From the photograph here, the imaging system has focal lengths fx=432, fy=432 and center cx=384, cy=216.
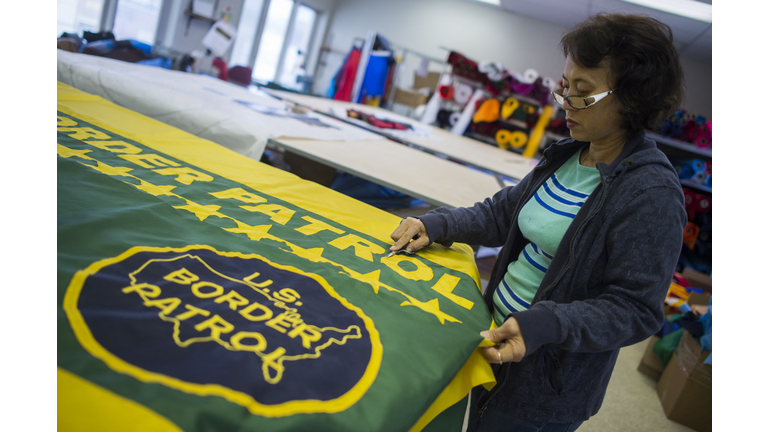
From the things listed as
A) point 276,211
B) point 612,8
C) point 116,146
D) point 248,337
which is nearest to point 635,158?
point 248,337

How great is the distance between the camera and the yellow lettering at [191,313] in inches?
23.0

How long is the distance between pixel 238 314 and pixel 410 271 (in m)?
0.47

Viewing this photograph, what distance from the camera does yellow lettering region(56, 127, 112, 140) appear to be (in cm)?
126

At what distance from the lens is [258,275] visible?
2.54 feet

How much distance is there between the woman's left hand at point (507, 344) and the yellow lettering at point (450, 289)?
5.9 inches

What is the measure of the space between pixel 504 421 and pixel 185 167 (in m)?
1.11

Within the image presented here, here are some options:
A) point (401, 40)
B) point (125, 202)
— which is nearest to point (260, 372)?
point (125, 202)

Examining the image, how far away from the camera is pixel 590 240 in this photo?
809 millimetres

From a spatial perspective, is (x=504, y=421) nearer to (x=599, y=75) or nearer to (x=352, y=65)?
(x=599, y=75)

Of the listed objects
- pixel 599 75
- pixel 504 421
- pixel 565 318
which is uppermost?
pixel 599 75

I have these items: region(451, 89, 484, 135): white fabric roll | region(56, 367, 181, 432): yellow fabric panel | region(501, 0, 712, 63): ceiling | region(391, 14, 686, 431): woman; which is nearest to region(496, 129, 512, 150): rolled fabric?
region(451, 89, 484, 135): white fabric roll

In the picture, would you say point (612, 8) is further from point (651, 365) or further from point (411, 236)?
point (411, 236)

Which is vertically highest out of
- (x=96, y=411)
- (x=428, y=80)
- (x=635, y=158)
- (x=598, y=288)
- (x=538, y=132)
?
(x=428, y=80)
